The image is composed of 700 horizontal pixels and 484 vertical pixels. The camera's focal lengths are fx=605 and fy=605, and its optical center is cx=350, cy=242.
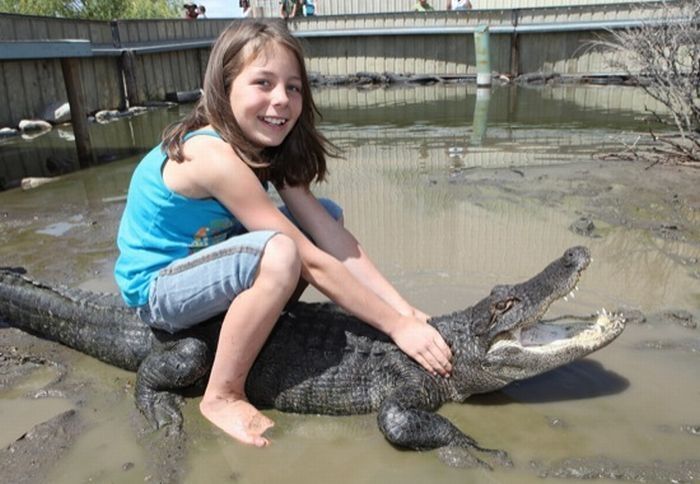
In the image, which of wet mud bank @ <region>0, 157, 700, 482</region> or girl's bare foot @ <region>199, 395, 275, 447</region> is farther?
girl's bare foot @ <region>199, 395, 275, 447</region>

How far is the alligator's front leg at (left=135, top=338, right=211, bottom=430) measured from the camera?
7.75 ft

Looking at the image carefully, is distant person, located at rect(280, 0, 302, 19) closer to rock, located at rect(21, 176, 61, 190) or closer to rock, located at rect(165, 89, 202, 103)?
rock, located at rect(165, 89, 202, 103)

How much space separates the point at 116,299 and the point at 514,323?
184 cm

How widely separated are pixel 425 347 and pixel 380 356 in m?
0.19

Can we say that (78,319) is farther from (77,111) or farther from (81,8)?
(81,8)

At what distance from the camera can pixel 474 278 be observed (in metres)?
3.56

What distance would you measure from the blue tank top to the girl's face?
15 centimetres

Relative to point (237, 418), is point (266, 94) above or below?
above

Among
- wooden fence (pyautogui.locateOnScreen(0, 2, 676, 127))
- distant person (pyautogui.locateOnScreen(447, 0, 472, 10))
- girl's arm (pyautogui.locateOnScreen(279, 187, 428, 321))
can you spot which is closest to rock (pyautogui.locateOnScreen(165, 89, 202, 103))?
wooden fence (pyautogui.locateOnScreen(0, 2, 676, 127))

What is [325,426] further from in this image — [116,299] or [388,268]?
[388,268]

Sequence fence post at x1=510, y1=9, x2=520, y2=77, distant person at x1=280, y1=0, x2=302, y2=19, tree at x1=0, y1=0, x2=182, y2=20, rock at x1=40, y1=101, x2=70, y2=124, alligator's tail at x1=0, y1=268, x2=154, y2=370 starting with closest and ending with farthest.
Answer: alligator's tail at x1=0, y1=268, x2=154, y2=370 < rock at x1=40, y1=101, x2=70, y2=124 < fence post at x1=510, y1=9, x2=520, y2=77 < tree at x1=0, y1=0, x2=182, y2=20 < distant person at x1=280, y1=0, x2=302, y2=19

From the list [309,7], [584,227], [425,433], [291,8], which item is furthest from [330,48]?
[425,433]

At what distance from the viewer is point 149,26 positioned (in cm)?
1359

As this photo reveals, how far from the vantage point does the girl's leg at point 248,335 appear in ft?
7.15
